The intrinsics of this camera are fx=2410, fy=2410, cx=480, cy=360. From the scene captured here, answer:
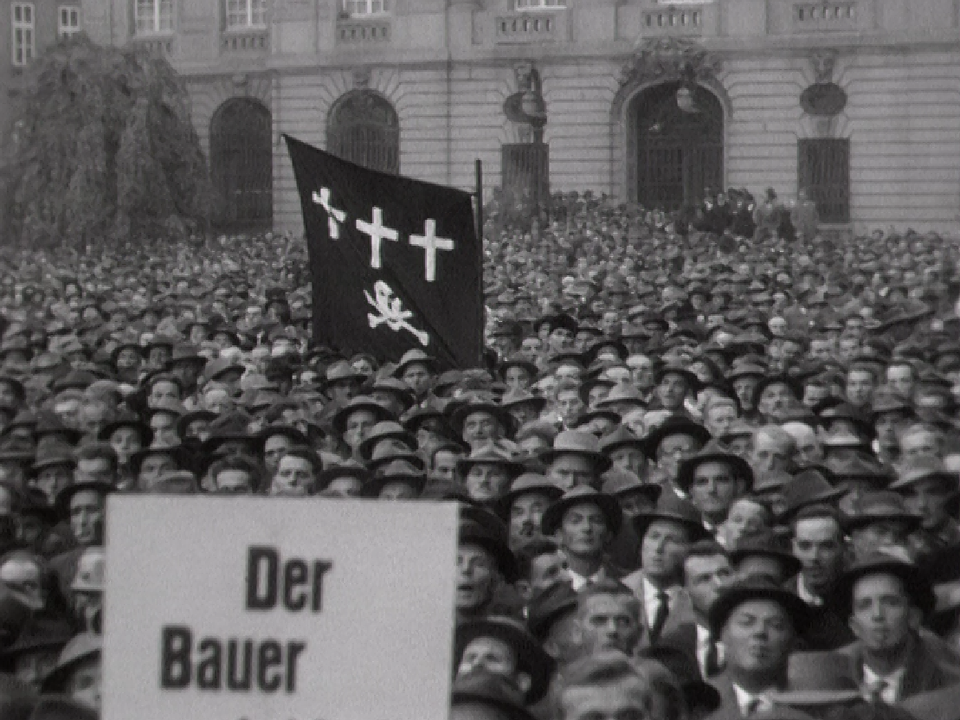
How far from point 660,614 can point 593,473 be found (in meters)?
2.25

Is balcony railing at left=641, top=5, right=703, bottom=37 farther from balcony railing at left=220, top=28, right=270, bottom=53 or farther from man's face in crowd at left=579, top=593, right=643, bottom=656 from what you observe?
man's face in crowd at left=579, top=593, right=643, bottom=656

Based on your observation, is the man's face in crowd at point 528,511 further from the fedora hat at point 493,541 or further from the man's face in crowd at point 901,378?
the man's face in crowd at point 901,378

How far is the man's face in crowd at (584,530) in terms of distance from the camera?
34.2ft

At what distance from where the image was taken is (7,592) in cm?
910

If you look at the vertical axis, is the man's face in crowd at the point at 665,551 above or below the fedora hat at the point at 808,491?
below

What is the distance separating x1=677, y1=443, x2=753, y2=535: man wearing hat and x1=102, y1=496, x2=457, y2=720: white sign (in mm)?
6468

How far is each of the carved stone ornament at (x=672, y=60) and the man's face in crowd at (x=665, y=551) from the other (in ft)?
133

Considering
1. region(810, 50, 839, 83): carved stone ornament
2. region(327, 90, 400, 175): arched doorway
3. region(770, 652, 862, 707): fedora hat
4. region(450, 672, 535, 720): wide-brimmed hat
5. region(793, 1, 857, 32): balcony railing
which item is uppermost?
region(793, 1, 857, 32): balcony railing

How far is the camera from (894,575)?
8336mm

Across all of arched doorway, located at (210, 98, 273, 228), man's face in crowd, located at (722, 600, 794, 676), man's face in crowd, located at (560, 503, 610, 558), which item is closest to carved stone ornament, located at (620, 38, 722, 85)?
arched doorway, located at (210, 98, 273, 228)

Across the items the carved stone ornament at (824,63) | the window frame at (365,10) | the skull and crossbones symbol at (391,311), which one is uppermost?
the window frame at (365,10)

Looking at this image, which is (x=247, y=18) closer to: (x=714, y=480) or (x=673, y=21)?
(x=673, y=21)

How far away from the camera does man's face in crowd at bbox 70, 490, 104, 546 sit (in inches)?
451

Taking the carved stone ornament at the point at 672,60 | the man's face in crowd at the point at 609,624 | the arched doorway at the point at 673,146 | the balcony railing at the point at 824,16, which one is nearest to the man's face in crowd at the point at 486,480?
the man's face in crowd at the point at 609,624
